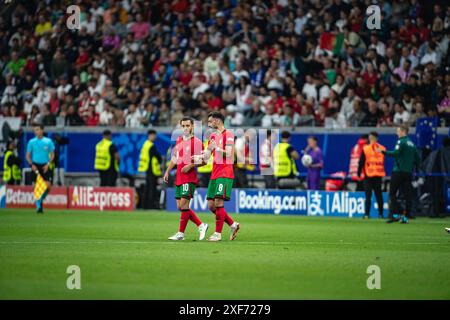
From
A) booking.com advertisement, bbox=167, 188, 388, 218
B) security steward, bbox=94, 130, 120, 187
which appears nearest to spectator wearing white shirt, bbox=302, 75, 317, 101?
booking.com advertisement, bbox=167, 188, 388, 218

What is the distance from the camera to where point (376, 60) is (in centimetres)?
3005

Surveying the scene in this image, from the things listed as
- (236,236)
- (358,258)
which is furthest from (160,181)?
(358,258)

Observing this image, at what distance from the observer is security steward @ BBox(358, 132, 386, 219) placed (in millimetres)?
26955

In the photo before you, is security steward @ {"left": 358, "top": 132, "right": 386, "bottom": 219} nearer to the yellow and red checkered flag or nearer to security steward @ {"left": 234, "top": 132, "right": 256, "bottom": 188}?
security steward @ {"left": 234, "top": 132, "right": 256, "bottom": 188}

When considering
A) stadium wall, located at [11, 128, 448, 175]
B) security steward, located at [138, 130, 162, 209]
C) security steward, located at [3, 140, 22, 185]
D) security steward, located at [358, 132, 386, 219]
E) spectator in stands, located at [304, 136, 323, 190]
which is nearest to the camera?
security steward, located at [358, 132, 386, 219]

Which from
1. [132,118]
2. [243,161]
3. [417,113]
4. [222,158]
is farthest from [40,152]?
[222,158]

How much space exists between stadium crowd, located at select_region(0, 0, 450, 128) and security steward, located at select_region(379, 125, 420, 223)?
10.9 feet

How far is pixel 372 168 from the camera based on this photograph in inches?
1062

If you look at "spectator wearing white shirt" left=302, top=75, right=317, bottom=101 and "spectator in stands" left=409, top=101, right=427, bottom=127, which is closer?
"spectator in stands" left=409, top=101, right=427, bottom=127

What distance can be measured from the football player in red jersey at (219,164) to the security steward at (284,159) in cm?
1159

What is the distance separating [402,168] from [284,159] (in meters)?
5.25

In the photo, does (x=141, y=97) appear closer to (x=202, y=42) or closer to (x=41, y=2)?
(x=202, y=42)

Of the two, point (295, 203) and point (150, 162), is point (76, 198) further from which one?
point (295, 203)

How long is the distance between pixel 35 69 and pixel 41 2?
324cm
